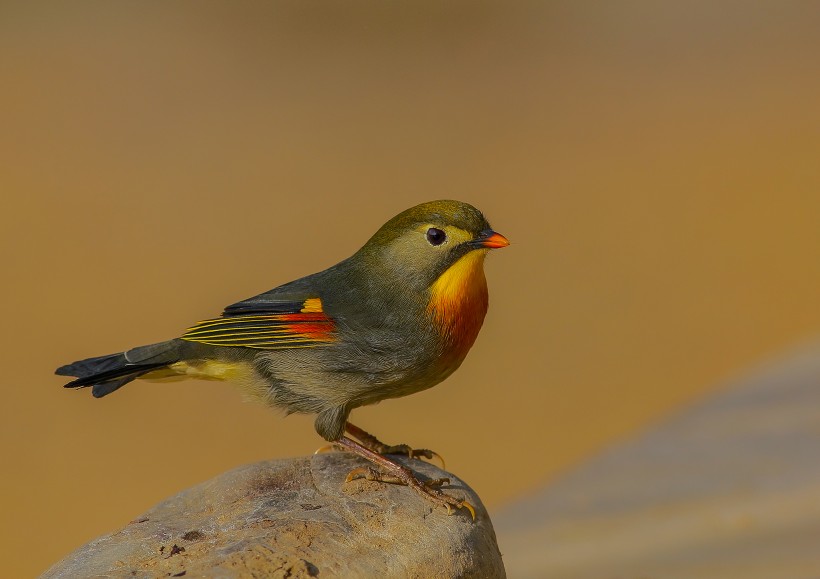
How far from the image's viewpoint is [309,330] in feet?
20.8

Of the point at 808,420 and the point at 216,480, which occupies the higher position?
the point at 216,480

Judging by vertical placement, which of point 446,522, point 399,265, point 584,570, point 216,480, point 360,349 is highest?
point 399,265

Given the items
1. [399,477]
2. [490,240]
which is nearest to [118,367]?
[399,477]

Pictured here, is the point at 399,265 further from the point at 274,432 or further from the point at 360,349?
the point at 274,432

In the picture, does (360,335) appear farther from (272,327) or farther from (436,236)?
(436,236)

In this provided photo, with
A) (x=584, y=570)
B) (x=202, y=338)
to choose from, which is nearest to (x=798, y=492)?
(x=584, y=570)

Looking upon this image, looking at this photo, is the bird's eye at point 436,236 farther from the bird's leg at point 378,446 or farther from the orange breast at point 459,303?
the bird's leg at point 378,446

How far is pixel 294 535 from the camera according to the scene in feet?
17.8

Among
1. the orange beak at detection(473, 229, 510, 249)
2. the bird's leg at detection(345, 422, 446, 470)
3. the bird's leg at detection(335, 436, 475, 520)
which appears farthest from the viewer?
the bird's leg at detection(345, 422, 446, 470)

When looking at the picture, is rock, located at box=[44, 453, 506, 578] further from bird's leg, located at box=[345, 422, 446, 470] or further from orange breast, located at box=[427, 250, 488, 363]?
orange breast, located at box=[427, 250, 488, 363]

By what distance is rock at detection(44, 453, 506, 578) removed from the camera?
528cm

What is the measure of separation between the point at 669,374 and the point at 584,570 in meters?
8.00

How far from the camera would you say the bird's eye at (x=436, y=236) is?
6.30 metres

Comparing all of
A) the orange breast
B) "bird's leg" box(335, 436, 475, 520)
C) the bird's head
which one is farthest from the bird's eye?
"bird's leg" box(335, 436, 475, 520)
